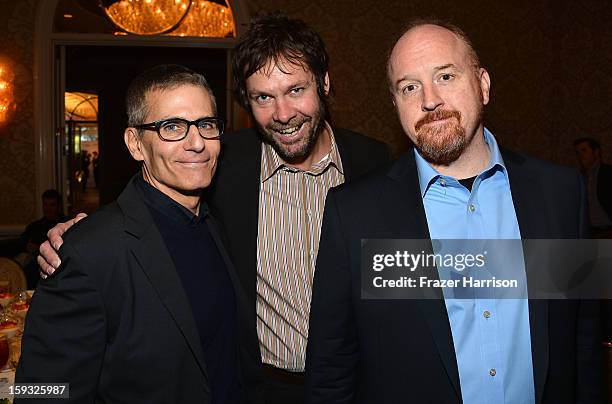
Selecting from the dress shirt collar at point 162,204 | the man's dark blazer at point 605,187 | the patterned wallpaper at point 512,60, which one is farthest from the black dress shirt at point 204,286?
the man's dark blazer at point 605,187

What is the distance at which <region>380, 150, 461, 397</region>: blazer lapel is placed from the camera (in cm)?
133

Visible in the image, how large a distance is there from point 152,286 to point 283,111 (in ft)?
2.73

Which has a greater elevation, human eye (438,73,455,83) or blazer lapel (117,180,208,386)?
human eye (438,73,455,83)

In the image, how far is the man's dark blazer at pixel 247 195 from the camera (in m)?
1.75

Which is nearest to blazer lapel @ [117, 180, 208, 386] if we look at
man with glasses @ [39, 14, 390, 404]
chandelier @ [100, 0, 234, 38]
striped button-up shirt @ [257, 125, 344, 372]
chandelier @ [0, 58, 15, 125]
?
man with glasses @ [39, 14, 390, 404]

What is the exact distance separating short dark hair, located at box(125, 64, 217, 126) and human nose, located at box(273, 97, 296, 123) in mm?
395

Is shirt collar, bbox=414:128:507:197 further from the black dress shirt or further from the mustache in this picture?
the black dress shirt

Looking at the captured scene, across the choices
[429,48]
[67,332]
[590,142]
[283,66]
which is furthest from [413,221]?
[590,142]

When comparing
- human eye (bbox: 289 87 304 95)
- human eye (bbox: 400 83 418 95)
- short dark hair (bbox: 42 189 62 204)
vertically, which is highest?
human eye (bbox: 289 87 304 95)

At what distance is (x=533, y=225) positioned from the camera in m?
1.44

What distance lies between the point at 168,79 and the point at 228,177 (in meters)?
0.57

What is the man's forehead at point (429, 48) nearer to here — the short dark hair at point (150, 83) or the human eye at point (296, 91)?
the human eye at point (296, 91)

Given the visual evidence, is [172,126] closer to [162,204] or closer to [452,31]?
[162,204]

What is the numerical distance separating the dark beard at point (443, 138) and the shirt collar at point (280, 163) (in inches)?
25.7
